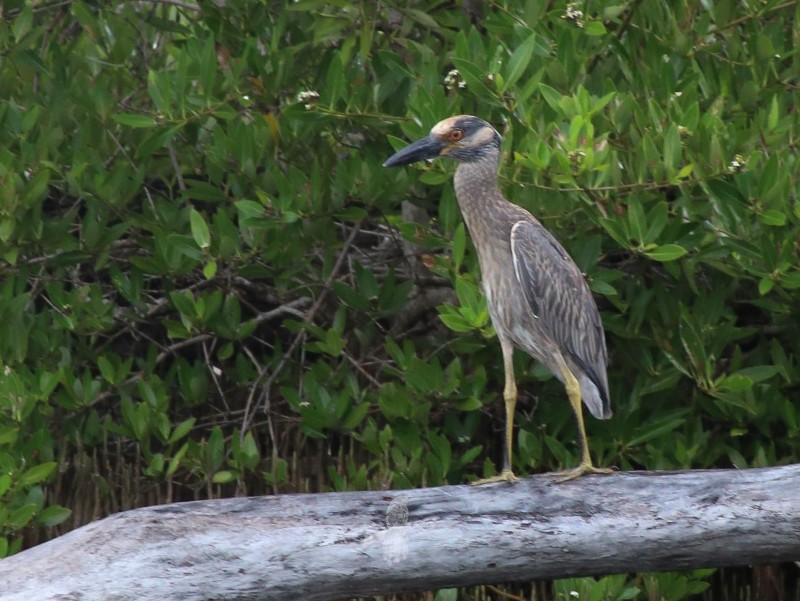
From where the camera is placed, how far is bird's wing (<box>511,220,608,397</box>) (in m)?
3.97

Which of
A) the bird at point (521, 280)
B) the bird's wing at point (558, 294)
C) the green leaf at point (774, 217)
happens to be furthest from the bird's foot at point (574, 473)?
the green leaf at point (774, 217)

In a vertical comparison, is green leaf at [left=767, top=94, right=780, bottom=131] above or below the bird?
above

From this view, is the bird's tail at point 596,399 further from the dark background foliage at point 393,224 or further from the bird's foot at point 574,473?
the dark background foliage at point 393,224

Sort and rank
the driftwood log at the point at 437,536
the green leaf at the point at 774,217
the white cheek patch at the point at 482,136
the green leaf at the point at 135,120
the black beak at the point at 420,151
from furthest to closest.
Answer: the green leaf at the point at 135,120 → the white cheek patch at the point at 482,136 → the black beak at the point at 420,151 → the green leaf at the point at 774,217 → the driftwood log at the point at 437,536

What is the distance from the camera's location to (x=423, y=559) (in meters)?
3.11

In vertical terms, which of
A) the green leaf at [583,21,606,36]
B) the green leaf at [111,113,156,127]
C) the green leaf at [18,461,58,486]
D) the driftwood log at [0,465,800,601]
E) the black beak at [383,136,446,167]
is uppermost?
the green leaf at [583,21,606,36]

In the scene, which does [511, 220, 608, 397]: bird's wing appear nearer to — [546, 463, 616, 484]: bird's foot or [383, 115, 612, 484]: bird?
[383, 115, 612, 484]: bird

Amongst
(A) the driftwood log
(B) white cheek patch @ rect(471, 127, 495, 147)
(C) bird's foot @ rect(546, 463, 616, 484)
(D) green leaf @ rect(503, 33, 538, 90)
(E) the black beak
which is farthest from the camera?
(B) white cheek patch @ rect(471, 127, 495, 147)

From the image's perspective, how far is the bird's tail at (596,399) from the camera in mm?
4035

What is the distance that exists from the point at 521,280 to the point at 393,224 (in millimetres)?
678

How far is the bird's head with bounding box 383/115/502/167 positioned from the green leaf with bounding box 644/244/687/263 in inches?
27.2

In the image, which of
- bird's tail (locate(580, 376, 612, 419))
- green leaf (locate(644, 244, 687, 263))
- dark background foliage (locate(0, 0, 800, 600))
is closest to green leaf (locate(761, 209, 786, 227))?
dark background foliage (locate(0, 0, 800, 600))

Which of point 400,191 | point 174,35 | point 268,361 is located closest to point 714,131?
point 400,191

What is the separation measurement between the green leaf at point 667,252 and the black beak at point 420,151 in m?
0.78
